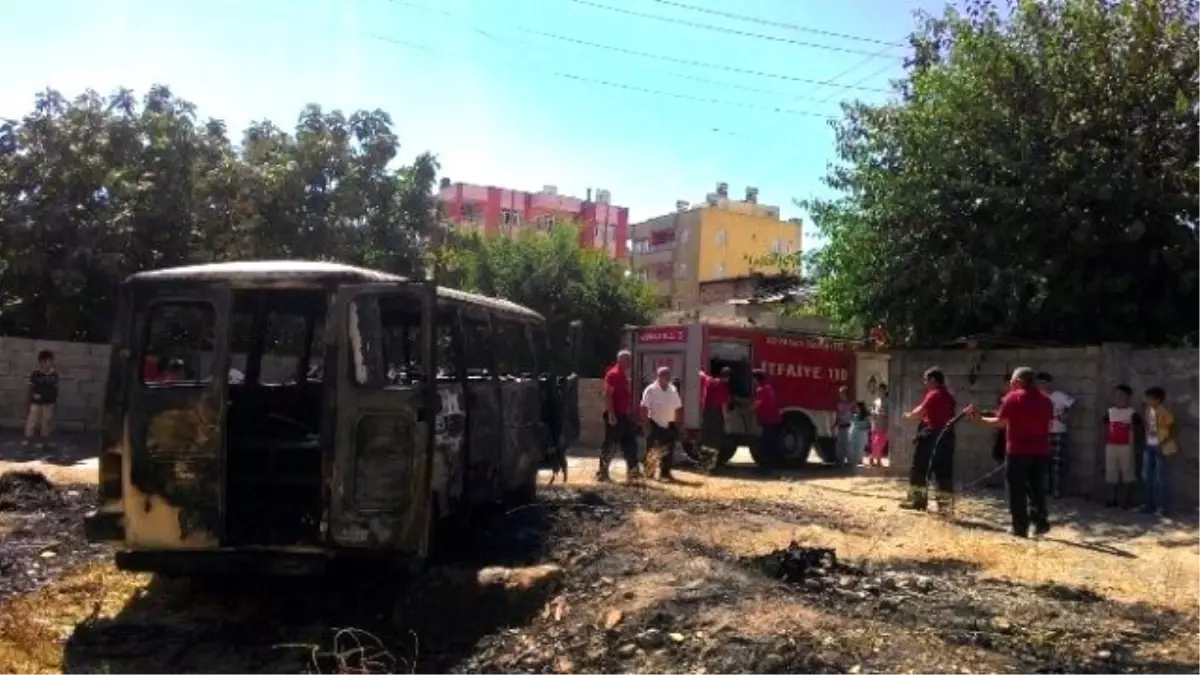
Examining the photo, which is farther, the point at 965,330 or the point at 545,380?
the point at 965,330

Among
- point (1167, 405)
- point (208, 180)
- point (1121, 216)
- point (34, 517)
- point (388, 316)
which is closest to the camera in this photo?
point (388, 316)

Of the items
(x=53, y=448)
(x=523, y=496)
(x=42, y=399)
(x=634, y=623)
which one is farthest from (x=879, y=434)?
(x=634, y=623)

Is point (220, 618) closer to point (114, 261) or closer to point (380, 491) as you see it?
point (380, 491)

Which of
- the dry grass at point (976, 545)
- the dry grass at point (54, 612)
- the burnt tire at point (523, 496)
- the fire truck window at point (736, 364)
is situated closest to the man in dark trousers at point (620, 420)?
the dry grass at point (976, 545)

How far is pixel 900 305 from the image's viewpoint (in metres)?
15.8

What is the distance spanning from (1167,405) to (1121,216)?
241cm

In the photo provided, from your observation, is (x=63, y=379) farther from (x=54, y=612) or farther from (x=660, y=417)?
(x=54, y=612)

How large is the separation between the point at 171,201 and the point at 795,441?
12.2 meters

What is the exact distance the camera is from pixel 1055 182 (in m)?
13.9

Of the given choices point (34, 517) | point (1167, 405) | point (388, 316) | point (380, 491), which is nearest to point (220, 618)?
point (380, 491)

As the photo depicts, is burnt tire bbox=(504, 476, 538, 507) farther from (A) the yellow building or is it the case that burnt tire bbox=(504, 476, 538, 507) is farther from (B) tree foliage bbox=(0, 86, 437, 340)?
(A) the yellow building

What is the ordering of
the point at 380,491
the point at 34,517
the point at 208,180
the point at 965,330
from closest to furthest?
1. the point at 380,491
2. the point at 34,517
3. the point at 965,330
4. the point at 208,180

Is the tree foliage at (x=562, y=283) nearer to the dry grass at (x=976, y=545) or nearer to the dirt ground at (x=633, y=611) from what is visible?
the dry grass at (x=976, y=545)

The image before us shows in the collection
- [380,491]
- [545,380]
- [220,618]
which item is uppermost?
[545,380]
